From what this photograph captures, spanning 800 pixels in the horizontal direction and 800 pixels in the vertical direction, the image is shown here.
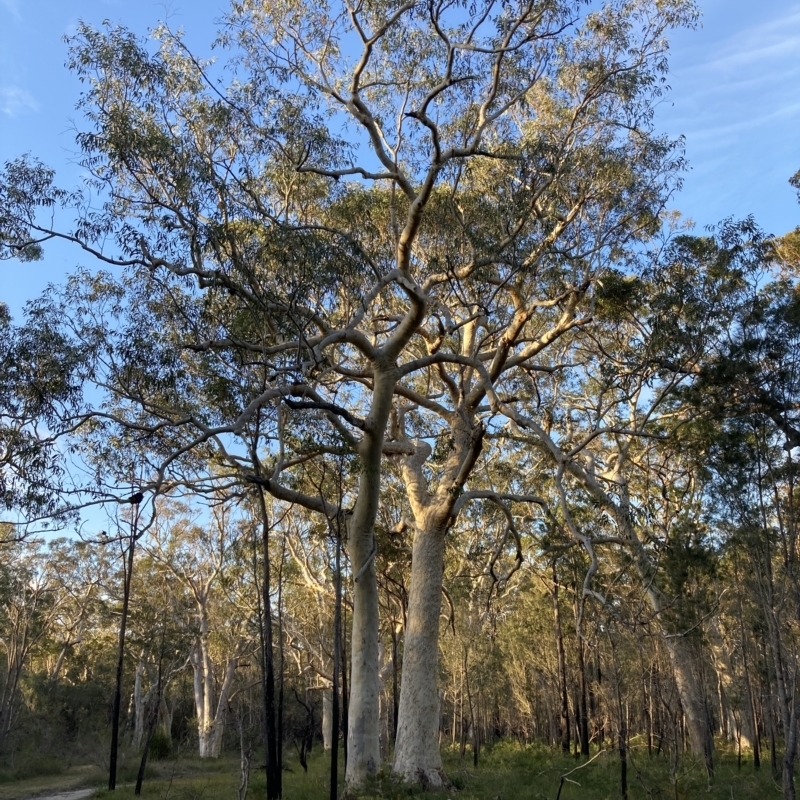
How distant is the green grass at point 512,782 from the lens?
9.59 meters

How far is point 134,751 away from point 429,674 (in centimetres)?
1599

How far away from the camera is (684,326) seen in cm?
1159

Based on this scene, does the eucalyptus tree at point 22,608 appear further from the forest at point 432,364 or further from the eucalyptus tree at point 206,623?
the forest at point 432,364

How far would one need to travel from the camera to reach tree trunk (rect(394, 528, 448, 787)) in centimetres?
1020

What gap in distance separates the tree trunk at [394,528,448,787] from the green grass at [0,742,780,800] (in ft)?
1.48

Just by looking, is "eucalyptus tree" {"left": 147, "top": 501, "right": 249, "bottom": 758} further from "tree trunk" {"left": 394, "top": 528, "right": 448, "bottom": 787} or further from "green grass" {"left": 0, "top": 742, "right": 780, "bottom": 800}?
"tree trunk" {"left": 394, "top": 528, "right": 448, "bottom": 787}

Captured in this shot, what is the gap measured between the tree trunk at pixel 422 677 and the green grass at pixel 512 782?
17.8 inches

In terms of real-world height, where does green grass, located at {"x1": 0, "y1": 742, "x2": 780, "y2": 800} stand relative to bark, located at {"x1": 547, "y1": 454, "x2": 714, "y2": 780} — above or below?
below

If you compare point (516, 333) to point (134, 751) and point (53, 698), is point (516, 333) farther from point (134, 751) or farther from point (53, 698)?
point (53, 698)

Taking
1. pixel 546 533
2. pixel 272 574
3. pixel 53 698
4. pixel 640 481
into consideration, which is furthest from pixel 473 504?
pixel 53 698

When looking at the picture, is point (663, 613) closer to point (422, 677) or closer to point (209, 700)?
point (422, 677)

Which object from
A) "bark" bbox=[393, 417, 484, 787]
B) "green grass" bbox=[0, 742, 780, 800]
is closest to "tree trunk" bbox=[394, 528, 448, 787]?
"bark" bbox=[393, 417, 484, 787]

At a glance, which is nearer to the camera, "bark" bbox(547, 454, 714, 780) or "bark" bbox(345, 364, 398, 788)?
"bark" bbox(345, 364, 398, 788)

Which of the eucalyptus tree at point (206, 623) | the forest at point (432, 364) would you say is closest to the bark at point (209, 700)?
the eucalyptus tree at point (206, 623)
